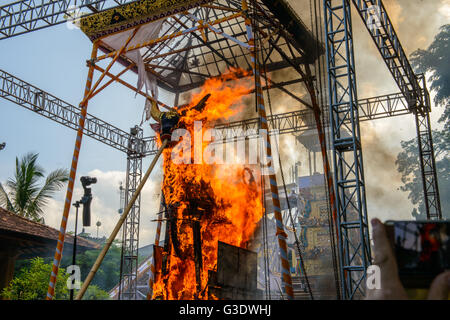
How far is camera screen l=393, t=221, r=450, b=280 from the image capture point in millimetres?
3045

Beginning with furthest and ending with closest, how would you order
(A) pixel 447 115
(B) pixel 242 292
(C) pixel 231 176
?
(A) pixel 447 115
(C) pixel 231 176
(B) pixel 242 292

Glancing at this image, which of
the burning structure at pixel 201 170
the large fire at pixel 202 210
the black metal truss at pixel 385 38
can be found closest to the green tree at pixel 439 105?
the black metal truss at pixel 385 38

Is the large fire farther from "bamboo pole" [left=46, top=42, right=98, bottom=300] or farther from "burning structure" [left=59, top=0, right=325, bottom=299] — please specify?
"bamboo pole" [left=46, top=42, right=98, bottom=300]

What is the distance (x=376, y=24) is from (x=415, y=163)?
2897 centimetres

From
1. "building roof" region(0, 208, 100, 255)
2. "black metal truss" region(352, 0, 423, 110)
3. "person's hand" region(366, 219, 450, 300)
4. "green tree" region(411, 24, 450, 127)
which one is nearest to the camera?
"person's hand" region(366, 219, 450, 300)

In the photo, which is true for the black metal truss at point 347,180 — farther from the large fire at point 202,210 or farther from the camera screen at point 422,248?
the camera screen at point 422,248

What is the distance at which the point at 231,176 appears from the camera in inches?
574

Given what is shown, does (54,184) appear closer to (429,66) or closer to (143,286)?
(143,286)

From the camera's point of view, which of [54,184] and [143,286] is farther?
[143,286]

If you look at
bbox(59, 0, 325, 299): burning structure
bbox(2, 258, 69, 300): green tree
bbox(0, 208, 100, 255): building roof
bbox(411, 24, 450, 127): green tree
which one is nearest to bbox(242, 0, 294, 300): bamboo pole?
bbox(59, 0, 325, 299): burning structure

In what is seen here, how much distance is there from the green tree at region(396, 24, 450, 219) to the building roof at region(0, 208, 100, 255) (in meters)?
30.3

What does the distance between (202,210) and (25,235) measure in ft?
33.2

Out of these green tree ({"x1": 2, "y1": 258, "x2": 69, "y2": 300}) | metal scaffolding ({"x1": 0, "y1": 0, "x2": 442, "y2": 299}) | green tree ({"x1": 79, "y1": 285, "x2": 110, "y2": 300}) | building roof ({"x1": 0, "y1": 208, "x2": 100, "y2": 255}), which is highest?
metal scaffolding ({"x1": 0, "y1": 0, "x2": 442, "y2": 299})
